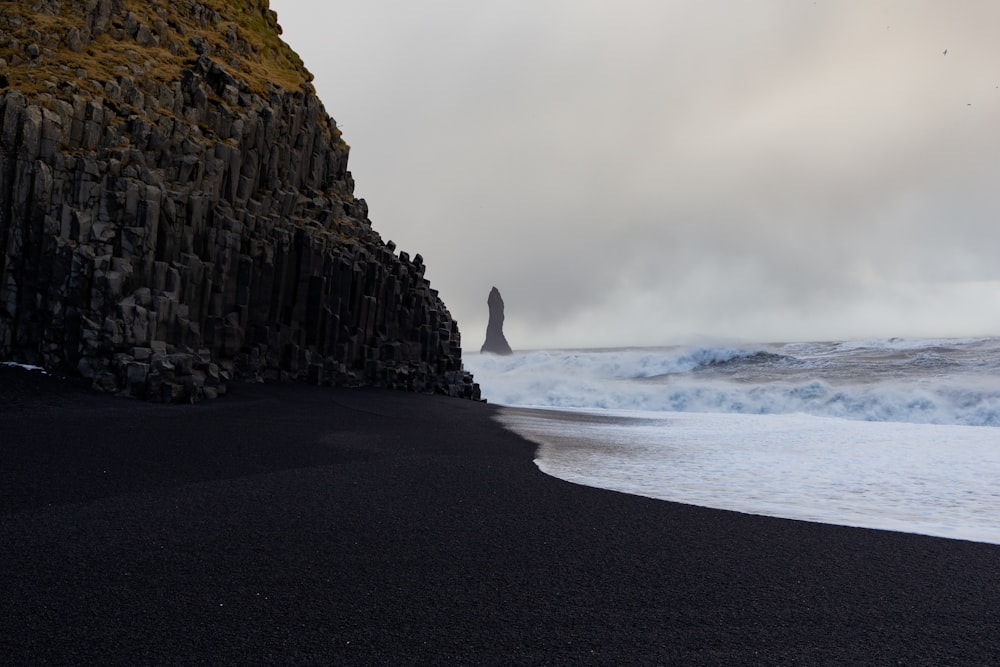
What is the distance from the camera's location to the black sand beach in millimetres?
3738

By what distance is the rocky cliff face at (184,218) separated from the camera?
684 inches

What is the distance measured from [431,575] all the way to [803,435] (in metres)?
17.7

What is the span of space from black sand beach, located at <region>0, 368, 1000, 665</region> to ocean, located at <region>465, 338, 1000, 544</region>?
1.98m

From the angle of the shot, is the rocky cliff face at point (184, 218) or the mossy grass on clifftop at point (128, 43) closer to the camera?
the rocky cliff face at point (184, 218)

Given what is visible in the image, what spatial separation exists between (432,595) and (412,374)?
26.0m

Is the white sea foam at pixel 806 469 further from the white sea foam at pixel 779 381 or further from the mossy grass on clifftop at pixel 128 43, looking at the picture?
the mossy grass on clifftop at pixel 128 43

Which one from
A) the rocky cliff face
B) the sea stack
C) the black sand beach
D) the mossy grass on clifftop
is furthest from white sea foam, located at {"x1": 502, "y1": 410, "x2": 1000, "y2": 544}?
the sea stack

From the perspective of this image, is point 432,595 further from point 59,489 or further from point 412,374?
point 412,374

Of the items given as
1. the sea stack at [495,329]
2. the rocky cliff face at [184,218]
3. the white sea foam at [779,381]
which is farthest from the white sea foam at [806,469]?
the sea stack at [495,329]

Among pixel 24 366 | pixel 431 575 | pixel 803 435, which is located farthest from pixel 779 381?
pixel 431 575

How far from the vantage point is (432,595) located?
454 cm

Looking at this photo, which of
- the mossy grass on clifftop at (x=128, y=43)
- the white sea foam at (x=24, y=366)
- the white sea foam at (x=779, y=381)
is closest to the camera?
the white sea foam at (x=24, y=366)

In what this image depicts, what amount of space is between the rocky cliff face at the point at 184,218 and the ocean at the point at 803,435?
9.06 m

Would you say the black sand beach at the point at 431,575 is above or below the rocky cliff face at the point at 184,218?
below
